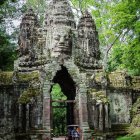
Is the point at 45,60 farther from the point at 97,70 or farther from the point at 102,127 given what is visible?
the point at 102,127

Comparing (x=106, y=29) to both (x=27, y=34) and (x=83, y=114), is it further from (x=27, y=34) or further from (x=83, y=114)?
(x=83, y=114)

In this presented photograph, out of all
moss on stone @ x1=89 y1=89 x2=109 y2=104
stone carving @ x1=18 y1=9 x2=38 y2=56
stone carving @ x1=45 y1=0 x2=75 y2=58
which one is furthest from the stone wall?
moss on stone @ x1=89 y1=89 x2=109 y2=104

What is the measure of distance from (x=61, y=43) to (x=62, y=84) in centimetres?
336

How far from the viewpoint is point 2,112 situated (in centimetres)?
2019

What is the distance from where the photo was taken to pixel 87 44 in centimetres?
2262

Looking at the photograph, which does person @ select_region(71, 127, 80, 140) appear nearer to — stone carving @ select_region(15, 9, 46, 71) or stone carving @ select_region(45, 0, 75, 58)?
stone carving @ select_region(45, 0, 75, 58)

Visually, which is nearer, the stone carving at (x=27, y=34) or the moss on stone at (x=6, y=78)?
the moss on stone at (x=6, y=78)

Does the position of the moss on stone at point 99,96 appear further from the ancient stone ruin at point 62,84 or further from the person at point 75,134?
the person at point 75,134

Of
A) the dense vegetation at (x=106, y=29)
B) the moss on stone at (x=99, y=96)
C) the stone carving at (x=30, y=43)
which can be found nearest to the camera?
the moss on stone at (x=99, y=96)

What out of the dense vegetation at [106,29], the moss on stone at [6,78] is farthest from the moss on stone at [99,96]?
the dense vegetation at [106,29]

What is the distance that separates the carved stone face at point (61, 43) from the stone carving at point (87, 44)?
1039 mm

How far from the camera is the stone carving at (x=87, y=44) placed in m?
22.2

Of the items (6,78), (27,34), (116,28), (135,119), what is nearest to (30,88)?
(6,78)

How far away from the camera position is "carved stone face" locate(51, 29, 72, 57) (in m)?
20.8
